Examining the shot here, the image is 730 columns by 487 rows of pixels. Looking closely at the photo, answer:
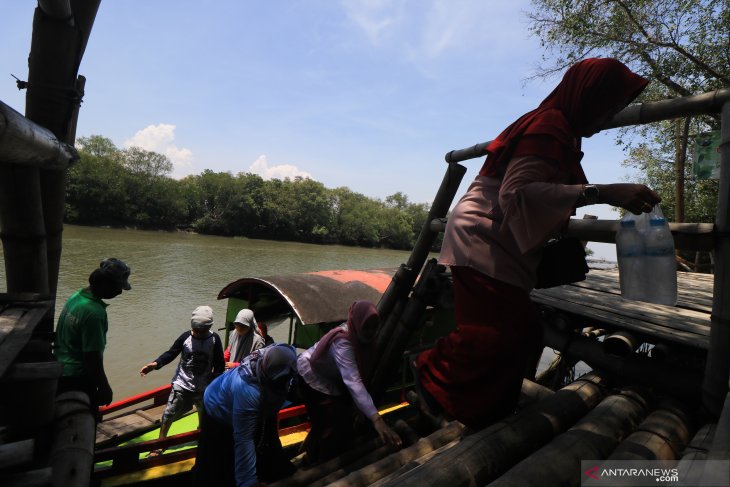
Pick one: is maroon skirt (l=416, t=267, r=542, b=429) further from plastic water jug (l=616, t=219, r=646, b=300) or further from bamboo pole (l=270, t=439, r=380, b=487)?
bamboo pole (l=270, t=439, r=380, b=487)

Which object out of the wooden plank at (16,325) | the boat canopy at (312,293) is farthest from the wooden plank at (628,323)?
the boat canopy at (312,293)

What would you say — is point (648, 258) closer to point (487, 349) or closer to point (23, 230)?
point (487, 349)

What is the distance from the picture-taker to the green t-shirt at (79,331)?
2.99 meters

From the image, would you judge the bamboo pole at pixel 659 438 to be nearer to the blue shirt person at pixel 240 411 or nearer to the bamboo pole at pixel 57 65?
the blue shirt person at pixel 240 411

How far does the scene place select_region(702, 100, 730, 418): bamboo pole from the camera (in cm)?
151

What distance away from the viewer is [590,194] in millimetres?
1438

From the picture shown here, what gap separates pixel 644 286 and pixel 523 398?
908 millimetres

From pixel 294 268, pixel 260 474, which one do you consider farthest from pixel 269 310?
pixel 294 268

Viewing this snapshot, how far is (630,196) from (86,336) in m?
3.29

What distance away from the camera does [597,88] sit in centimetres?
155

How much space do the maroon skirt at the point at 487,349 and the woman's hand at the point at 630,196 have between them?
1.49ft

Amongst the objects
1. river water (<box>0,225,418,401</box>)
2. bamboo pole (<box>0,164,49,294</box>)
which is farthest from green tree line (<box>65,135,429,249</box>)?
bamboo pole (<box>0,164,49,294</box>)

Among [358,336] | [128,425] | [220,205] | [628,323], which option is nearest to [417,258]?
[358,336]

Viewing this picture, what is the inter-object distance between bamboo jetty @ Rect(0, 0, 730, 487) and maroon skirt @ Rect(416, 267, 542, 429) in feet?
0.38
